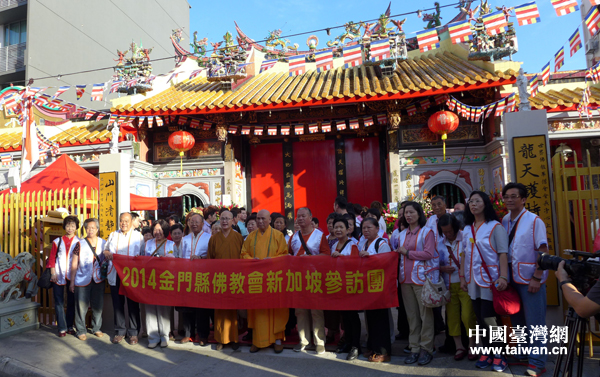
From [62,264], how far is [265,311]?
9.38 ft

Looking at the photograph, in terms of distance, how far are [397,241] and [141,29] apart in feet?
67.3

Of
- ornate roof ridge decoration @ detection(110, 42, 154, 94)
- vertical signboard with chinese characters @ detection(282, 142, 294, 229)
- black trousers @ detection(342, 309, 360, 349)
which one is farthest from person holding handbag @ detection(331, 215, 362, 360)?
ornate roof ridge decoration @ detection(110, 42, 154, 94)

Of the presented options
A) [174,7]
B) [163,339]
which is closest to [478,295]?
[163,339]

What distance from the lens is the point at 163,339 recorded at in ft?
15.9

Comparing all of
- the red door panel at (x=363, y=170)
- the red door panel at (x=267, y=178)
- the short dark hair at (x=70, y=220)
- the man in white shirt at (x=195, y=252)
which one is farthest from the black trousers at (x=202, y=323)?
the red door panel at (x=363, y=170)

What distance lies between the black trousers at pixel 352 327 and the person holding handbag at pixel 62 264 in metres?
3.61

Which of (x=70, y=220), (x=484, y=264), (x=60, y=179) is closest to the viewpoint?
(x=484, y=264)

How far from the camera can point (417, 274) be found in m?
4.04

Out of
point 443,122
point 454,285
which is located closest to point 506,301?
point 454,285

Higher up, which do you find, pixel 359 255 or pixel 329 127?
pixel 329 127

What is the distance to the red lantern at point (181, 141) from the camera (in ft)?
31.0

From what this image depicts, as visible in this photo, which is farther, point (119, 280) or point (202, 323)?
point (119, 280)

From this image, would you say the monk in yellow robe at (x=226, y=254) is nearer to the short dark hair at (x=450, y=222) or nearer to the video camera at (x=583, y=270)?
the short dark hair at (x=450, y=222)

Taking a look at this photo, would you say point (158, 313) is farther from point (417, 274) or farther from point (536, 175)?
point (536, 175)
